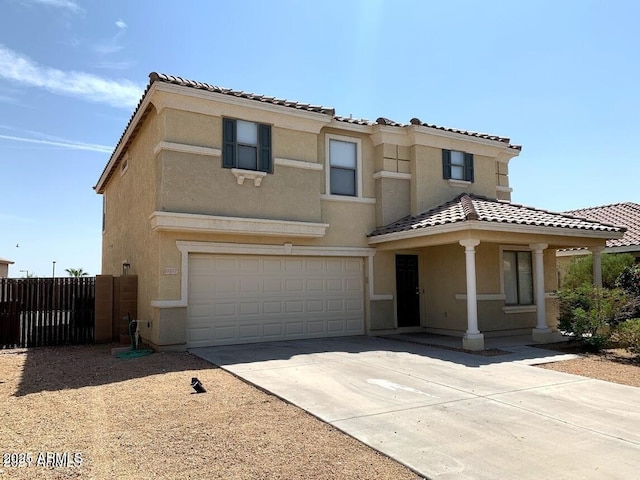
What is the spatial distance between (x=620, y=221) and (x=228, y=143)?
1811 cm

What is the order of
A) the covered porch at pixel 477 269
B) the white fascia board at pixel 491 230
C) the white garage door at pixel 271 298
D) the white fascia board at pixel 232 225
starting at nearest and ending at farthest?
1. the white fascia board at pixel 232 225
2. the white fascia board at pixel 491 230
3. the white garage door at pixel 271 298
4. the covered porch at pixel 477 269

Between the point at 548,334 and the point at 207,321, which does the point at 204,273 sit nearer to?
the point at 207,321

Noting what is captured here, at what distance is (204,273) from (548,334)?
923cm

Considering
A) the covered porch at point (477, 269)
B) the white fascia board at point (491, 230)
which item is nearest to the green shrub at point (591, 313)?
the covered porch at point (477, 269)

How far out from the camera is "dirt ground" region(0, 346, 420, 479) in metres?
4.70

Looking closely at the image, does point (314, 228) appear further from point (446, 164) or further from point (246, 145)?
point (446, 164)

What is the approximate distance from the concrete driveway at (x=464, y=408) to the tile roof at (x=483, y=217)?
10.6 ft

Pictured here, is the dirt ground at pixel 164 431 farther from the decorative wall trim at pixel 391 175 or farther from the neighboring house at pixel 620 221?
the neighboring house at pixel 620 221

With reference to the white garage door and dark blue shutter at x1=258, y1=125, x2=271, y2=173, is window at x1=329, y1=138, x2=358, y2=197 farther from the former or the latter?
dark blue shutter at x1=258, y1=125, x2=271, y2=173

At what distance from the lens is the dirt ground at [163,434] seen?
470cm

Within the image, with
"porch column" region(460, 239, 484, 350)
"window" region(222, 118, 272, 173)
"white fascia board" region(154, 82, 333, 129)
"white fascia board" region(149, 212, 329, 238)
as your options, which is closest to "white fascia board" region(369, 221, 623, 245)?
"porch column" region(460, 239, 484, 350)

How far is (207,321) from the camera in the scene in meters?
12.3

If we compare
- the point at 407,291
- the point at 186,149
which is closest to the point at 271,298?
the point at 186,149

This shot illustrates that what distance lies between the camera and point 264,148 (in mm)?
12859
